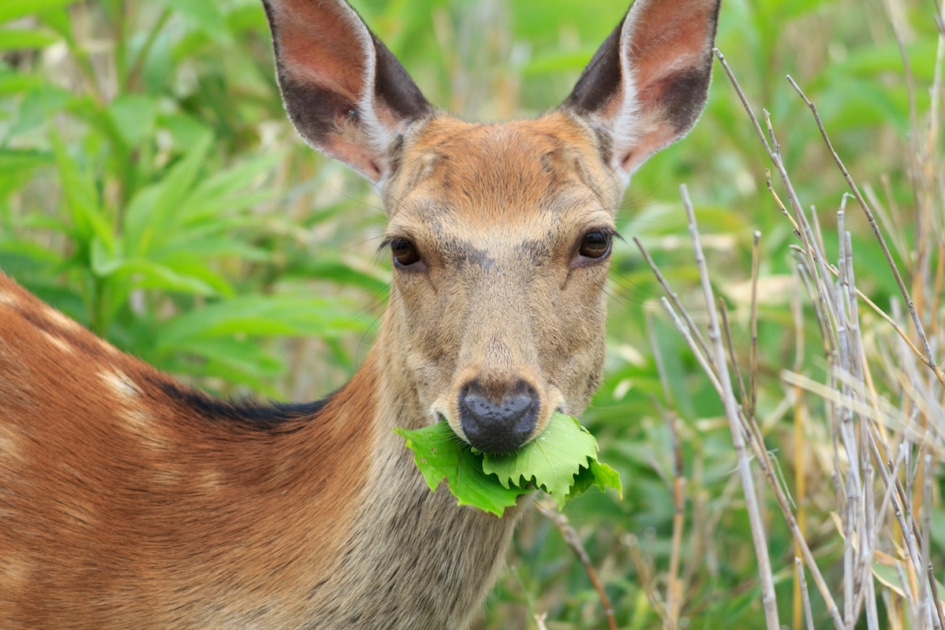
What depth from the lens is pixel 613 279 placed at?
620cm

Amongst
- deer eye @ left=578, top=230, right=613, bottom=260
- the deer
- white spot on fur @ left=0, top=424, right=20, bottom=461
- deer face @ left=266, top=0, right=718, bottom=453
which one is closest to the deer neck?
the deer

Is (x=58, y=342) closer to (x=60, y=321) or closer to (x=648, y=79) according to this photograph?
(x=60, y=321)

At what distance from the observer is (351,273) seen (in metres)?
6.01

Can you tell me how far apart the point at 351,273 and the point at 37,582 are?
270cm

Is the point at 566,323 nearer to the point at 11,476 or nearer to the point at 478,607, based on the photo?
the point at 478,607

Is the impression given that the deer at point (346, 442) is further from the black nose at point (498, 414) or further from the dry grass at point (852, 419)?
the dry grass at point (852, 419)

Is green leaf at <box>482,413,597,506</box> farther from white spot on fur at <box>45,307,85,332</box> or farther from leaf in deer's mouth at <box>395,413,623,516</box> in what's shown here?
white spot on fur at <box>45,307,85,332</box>

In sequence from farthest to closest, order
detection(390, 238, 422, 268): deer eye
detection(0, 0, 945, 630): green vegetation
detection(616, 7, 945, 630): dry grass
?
detection(0, 0, 945, 630): green vegetation
detection(390, 238, 422, 268): deer eye
detection(616, 7, 945, 630): dry grass

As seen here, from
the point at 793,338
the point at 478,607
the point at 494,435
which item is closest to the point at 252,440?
the point at 478,607

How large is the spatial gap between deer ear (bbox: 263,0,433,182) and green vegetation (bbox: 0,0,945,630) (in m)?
0.86

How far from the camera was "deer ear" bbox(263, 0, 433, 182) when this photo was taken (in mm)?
4262

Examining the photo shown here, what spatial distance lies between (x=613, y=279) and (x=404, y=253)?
2617 mm

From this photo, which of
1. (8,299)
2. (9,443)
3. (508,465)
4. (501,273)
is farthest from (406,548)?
(8,299)

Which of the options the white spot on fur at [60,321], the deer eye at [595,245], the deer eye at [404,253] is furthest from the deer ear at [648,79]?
the white spot on fur at [60,321]
